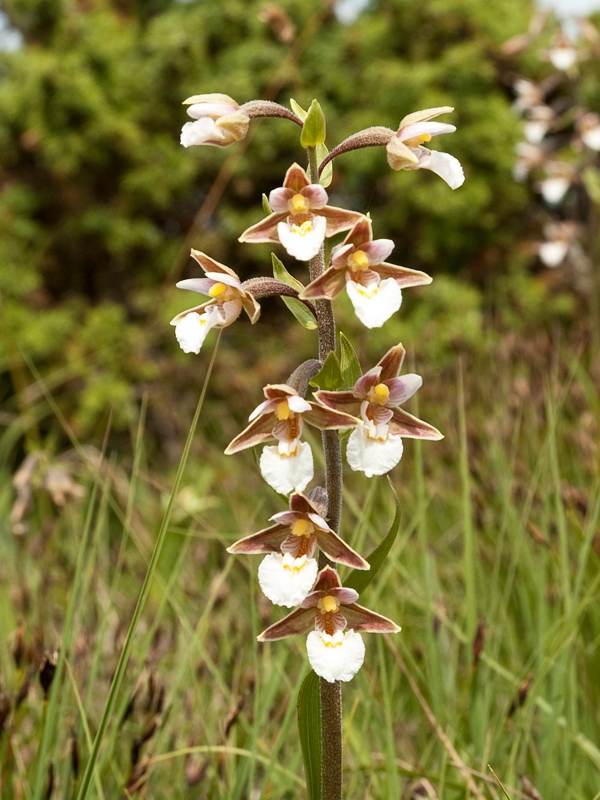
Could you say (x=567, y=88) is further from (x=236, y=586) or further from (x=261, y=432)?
(x=261, y=432)

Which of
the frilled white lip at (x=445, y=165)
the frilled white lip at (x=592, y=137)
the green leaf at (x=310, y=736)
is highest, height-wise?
the frilled white lip at (x=592, y=137)

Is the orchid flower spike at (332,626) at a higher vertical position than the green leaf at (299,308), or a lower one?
lower

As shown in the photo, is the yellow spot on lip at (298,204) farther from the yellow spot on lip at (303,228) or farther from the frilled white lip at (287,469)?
the frilled white lip at (287,469)

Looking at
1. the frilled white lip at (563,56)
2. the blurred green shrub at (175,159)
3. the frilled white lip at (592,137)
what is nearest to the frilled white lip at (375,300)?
the blurred green shrub at (175,159)

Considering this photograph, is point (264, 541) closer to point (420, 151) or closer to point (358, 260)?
point (358, 260)

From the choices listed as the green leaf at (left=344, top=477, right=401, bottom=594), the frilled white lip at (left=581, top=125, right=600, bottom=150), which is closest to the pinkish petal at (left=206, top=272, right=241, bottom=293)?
the green leaf at (left=344, top=477, right=401, bottom=594)

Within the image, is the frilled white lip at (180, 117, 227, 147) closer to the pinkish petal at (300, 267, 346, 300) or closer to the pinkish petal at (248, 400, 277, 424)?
the pinkish petal at (300, 267, 346, 300)
